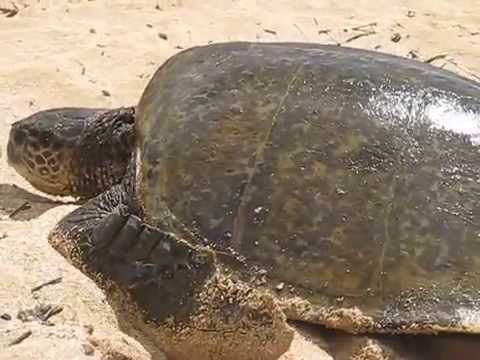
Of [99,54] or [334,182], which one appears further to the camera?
[99,54]

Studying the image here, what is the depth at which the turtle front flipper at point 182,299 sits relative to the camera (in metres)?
2.19

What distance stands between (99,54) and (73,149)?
5.05 ft

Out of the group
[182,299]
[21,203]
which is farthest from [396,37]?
[182,299]

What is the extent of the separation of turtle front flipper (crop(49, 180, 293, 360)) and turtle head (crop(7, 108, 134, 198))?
60 centimetres

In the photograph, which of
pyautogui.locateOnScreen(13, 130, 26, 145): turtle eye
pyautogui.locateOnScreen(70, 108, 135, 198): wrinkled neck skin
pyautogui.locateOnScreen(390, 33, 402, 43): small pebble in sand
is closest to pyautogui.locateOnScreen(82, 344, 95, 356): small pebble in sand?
pyautogui.locateOnScreen(70, 108, 135, 198): wrinkled neck skin

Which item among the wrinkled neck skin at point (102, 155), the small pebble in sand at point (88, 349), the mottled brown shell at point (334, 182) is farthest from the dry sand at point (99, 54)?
the mottled brown shell at point (334, 182)

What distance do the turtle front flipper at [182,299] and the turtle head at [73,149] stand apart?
0.60 meters

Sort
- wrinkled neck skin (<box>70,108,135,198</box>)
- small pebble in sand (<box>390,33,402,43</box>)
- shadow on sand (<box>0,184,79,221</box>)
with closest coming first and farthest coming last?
wrinkled neck skin (<box>70,108,135,198</box>), shadow on sand (<box>0,184,79,221</box>), small pebble in sand (<box>390,33,402,43</box>)

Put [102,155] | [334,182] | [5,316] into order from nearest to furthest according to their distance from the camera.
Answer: [5,316] → [334,182] → [102,155]

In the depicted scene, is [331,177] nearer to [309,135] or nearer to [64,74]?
[309,135]

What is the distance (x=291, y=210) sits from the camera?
2.35 m

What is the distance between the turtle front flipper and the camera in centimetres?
219

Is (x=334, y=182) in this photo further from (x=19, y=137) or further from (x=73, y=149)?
(x=19, y=137)

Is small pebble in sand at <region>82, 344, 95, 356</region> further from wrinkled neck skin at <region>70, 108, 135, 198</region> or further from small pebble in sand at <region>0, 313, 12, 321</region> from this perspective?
wrinkled neck skin at <region>70, 108, 135, 198</region>
